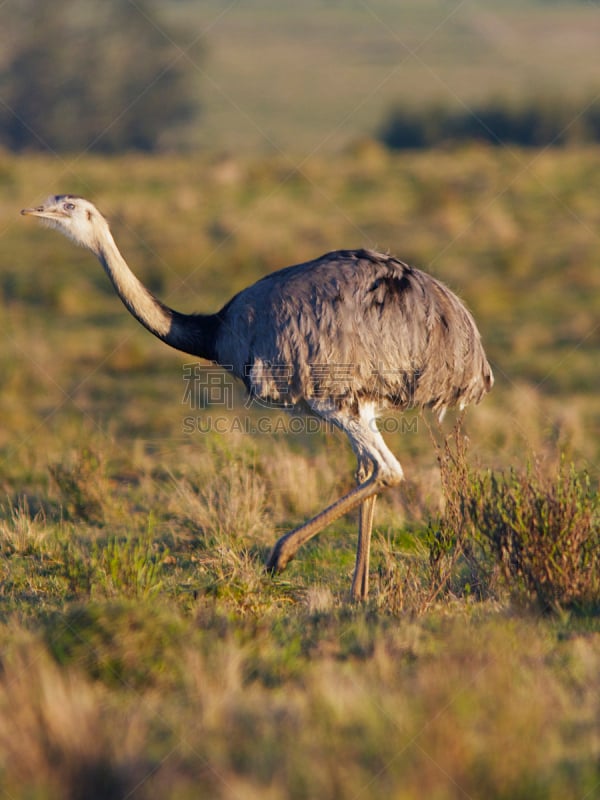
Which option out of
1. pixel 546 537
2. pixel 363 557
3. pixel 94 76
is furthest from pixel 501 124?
pixel 546 537

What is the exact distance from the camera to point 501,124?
34.7 meters

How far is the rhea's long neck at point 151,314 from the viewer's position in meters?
5.84

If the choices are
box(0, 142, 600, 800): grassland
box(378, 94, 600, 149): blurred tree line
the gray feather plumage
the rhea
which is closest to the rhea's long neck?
the rhea

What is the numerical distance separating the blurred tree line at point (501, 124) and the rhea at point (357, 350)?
28435 mm

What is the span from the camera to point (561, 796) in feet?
9.76

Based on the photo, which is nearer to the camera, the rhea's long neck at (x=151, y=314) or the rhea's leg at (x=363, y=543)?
the rhea's leg at (x=363, y=543)

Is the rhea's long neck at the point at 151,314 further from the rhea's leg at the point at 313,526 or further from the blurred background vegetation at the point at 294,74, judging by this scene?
the blurred background vegetation at the point at 294,74

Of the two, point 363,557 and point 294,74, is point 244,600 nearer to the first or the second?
point 363,557

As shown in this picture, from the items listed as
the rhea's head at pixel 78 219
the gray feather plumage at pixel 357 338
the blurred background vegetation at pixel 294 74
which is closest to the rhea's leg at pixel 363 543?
the gray feather plumage at pixel 357 338

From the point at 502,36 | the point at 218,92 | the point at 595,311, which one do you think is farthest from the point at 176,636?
the point at 502,36

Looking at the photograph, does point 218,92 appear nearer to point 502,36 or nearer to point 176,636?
point 502,36

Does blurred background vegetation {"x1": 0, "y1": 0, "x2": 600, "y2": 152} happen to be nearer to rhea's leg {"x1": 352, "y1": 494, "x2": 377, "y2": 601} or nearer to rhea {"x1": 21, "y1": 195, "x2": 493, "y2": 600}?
rhea {"x1": 21, "y1": 195, "x2": 493, "y2": 600}

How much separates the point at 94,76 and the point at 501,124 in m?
16.9

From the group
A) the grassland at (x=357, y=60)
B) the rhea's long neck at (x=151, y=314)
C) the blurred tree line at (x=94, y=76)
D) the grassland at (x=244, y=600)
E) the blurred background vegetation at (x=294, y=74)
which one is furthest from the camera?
the grassland at (x=357, y=60)
